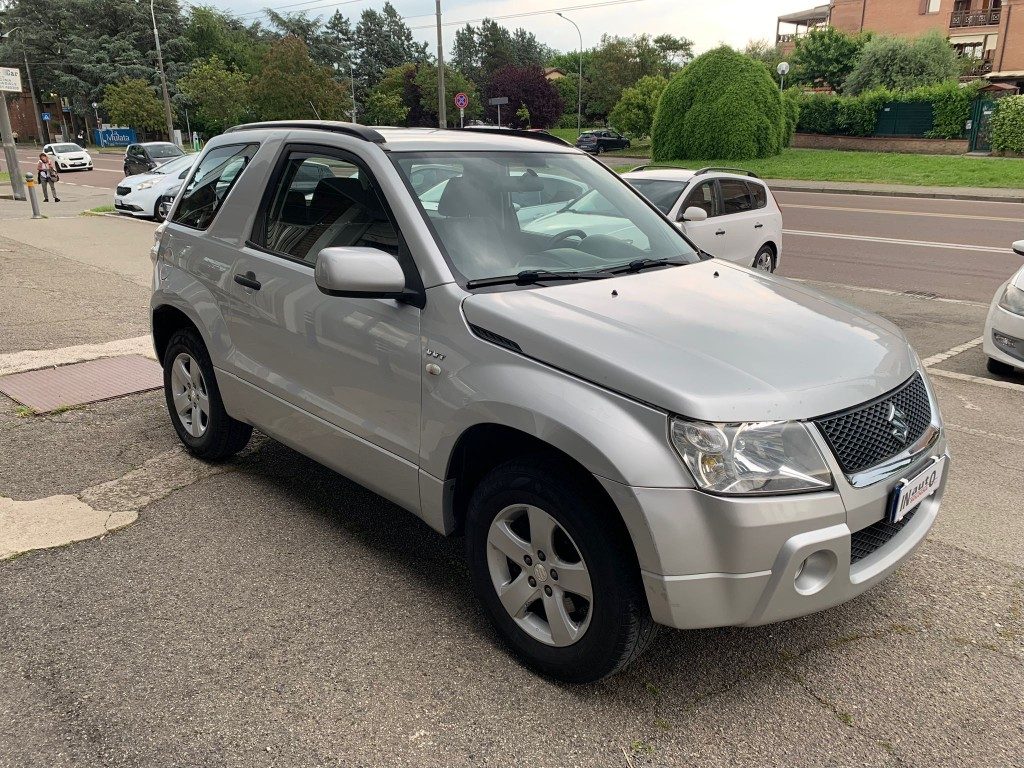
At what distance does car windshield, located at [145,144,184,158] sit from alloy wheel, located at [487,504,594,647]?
1132 inches

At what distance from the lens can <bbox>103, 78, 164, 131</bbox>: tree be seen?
2680 inches

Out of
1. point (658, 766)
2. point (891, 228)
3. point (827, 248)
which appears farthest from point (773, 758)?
point (891, 228)

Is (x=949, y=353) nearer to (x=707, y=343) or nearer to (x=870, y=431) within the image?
(x=870, y=431)

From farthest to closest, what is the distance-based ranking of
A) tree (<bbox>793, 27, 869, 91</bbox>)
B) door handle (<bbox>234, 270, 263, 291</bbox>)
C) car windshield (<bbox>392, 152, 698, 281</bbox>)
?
1. tree (<bbox>793, 27, 869, 91</bbox>)
2. door handle (<bbox>234, 270, 263, 291</bbox>)
3. car windshield (<bbox>392, 152, 698, 281</bbox>)

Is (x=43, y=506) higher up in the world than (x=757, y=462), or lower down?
lower down

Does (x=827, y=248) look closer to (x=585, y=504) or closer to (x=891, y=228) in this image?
(x=891, y=228)

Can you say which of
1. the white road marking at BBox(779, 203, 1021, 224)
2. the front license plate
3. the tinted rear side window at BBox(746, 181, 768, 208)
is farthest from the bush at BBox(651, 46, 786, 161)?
the front license plate

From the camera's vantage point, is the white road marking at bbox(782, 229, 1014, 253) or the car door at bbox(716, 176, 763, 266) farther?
the white road marking at bbox(782, 229, 1014, 253)

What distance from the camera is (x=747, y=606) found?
239cm

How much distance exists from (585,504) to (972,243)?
47.4 feet

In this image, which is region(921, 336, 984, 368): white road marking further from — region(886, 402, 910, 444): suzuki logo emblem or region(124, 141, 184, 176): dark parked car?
region(124, 141, 184, 176): dark parked car

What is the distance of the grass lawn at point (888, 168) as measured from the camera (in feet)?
83.7

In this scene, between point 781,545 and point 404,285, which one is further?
point 404,285

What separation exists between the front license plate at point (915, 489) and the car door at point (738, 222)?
6.86 m
